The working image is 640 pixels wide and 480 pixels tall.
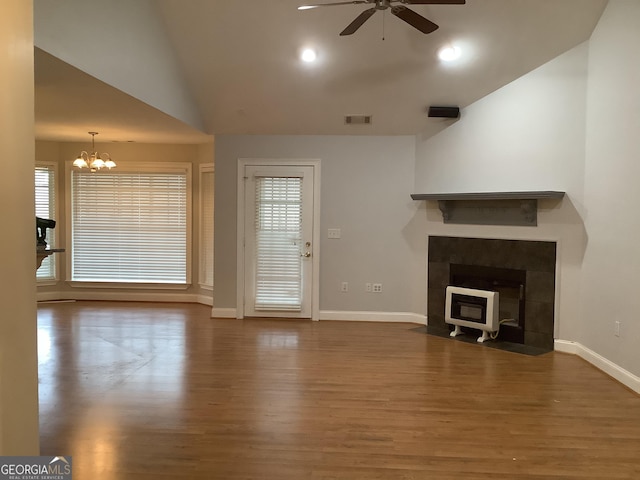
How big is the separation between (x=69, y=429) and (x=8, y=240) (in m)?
1.79

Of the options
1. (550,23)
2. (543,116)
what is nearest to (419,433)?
(543,116)

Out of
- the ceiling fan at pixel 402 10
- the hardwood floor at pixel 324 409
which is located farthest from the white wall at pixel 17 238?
the ceiling fan at pixel 402 10

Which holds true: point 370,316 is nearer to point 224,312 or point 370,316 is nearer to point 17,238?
point 224,312

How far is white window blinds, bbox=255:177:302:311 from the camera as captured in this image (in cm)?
672

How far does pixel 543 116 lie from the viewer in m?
5.26

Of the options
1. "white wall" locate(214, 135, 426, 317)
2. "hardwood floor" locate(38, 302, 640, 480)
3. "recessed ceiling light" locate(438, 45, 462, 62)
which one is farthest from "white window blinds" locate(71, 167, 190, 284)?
"recessed ceiling light" locate(438, 45, 462, 62)

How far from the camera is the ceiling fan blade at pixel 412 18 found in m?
3.62

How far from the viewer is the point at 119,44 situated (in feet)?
13.3

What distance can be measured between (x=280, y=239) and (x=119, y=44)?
10.7 ft

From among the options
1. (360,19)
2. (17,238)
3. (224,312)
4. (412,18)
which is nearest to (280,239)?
(224,312)

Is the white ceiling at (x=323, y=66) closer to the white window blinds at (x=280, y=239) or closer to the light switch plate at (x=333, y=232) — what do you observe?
the white window blinds at (x=280, y=239)

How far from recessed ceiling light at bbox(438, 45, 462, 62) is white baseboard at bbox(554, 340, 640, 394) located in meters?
3.06

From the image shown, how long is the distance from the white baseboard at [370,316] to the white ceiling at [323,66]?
2303 millimetres

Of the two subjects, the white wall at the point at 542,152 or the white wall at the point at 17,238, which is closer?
the white wall at the point at 17,238
